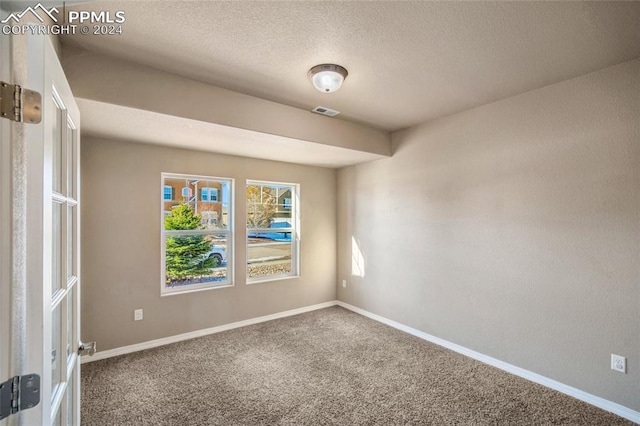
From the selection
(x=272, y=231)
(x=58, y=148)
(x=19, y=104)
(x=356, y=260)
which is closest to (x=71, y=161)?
(x=58, y=148)

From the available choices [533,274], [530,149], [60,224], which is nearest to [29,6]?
[60,224]

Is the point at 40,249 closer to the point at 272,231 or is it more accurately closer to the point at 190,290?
the point at 190,290

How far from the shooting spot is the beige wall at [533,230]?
2.30 meters

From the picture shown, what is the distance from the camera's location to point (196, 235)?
153 inches

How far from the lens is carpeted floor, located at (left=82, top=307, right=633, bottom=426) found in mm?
2234

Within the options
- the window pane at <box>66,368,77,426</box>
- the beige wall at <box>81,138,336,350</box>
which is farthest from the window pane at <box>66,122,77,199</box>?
the beige wall at <box>81,138,336,350</box>

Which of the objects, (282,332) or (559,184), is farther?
(282,332)

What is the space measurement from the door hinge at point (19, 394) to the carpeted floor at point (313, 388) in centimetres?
170

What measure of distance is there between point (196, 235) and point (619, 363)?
4.22m

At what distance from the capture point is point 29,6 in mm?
803

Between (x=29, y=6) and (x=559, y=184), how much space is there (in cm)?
334

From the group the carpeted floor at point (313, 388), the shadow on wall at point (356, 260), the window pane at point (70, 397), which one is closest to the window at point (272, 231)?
the shadow on wall at point (356, 260)

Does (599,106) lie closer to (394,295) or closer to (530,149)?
(530,149)

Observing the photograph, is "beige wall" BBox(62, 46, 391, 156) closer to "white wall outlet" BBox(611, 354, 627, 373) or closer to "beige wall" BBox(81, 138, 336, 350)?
"beige wall" BBox(81, 138, 336, 350)
